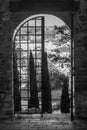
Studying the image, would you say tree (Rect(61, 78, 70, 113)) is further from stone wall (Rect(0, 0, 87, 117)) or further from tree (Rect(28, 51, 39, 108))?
stone wall (Rect(0, 0, 87, 117))

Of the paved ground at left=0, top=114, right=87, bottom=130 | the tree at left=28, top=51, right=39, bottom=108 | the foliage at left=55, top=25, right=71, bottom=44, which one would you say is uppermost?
the foliage at left=55, top=25, right=71, bottom=44

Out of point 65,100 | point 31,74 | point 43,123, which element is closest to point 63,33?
point 31,74

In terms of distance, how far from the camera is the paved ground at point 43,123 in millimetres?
6059

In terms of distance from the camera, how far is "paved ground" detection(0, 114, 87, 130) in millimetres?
6059

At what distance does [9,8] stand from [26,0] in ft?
1.34

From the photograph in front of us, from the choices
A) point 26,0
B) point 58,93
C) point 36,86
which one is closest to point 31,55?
point 36,86

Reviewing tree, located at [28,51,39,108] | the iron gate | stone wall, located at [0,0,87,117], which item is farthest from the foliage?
stone wall, located at [0,0,87,117]

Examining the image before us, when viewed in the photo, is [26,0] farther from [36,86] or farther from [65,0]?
[36,86]

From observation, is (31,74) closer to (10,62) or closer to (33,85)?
(33,85)

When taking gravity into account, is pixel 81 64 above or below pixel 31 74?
above

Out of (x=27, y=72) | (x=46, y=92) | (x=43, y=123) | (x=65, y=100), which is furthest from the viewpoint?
(x=46, y=92)

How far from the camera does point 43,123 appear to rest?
21.1ft

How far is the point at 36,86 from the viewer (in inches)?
345

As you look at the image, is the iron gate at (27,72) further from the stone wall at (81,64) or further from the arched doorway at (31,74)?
the stone wall at (81,64)
